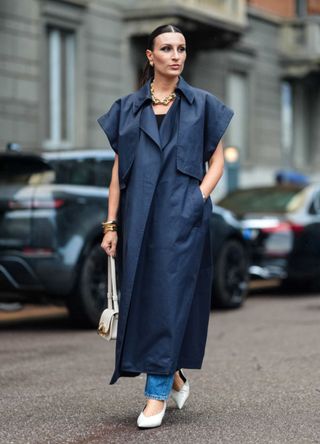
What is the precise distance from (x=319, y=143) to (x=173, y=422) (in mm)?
24788

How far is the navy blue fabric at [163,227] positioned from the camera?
5461 mm

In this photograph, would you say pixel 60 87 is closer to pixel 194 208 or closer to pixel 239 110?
pixel 239 110

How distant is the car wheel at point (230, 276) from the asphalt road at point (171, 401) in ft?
5.09

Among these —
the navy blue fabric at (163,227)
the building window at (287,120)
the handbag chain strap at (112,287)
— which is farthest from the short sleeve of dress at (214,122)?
the building window at (287,120)

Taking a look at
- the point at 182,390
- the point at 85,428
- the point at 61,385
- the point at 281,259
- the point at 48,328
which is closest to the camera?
the point at 85,428

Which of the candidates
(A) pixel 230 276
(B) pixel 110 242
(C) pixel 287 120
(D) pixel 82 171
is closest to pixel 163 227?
(B) pixel 110 242

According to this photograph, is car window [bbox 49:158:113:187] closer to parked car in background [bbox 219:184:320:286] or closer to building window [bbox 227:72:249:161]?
parked car in background [bbox 219:184:320:286]

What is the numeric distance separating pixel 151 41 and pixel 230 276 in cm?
666

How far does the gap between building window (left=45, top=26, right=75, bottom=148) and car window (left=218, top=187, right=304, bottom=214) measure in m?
5.51

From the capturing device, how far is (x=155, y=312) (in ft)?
17.9

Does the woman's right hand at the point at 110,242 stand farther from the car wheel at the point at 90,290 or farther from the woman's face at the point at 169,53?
the car wheel at the point at 90,290

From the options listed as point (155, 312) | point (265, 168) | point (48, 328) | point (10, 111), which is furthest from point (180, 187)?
point (265, 168)

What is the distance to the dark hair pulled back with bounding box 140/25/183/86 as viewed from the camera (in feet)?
18.5

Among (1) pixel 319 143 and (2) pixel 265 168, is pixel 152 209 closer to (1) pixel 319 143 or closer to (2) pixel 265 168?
(2) pixel 265 168
